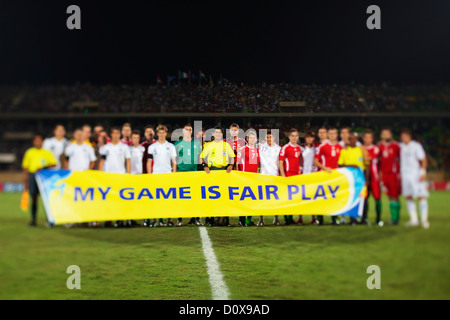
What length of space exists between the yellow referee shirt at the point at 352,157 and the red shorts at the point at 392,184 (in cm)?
27

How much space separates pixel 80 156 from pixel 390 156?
3441 mm

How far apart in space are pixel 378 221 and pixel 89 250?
3.47m

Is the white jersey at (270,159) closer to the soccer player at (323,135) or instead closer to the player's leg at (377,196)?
the soccer player at (323,135)

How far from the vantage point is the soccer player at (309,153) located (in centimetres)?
442

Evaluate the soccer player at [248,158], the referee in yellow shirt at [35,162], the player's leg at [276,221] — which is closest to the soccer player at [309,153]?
the soccer player at [248,158]

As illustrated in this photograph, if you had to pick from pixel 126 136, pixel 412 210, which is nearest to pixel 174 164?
pixel 126 136

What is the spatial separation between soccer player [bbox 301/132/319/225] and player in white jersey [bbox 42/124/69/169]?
2694mm

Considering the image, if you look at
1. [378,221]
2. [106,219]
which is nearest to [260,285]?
[378,221]

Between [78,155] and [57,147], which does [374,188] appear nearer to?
[78,155]

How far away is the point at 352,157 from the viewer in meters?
4.45

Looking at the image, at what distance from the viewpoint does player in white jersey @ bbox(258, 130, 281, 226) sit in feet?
14.7

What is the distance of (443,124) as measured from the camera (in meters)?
4.47

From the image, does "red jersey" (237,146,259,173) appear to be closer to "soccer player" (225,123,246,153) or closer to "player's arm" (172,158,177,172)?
"soccer player" (225,123,246,153)

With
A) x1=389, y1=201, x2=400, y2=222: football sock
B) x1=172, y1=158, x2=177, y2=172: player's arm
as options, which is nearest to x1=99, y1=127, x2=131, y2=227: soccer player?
x1=172, y1=158, x2=177, y2=172: player's arm
